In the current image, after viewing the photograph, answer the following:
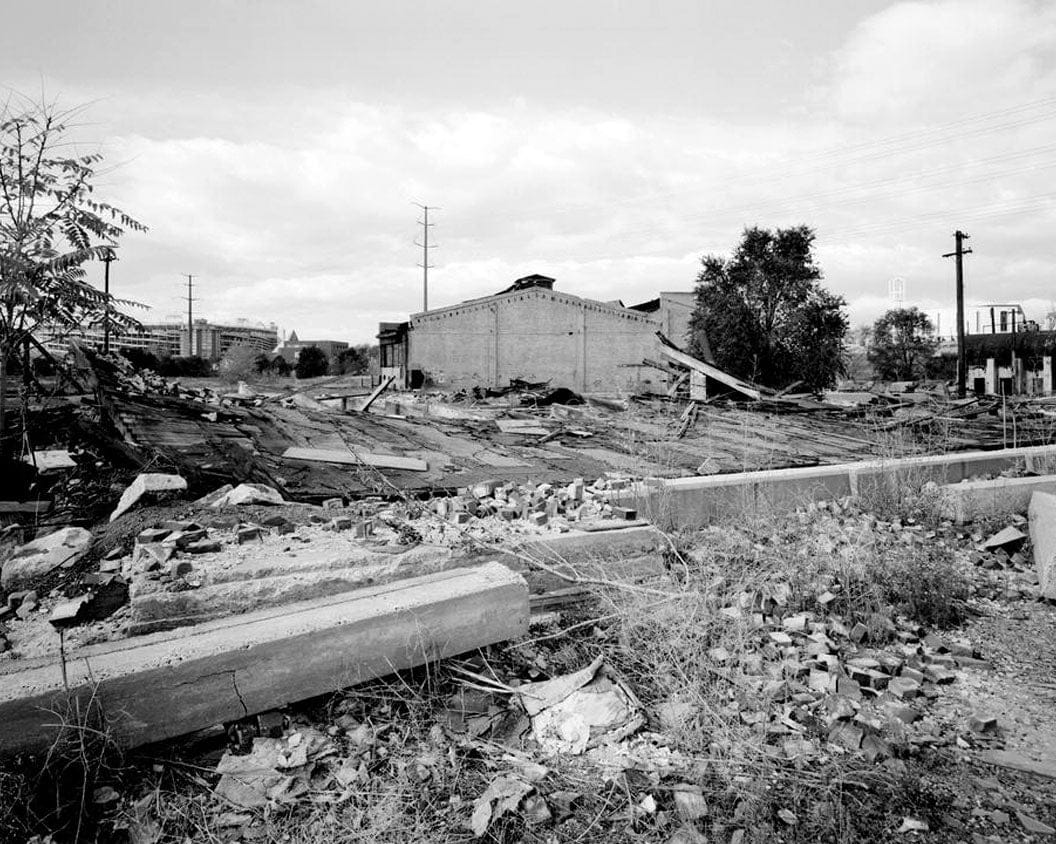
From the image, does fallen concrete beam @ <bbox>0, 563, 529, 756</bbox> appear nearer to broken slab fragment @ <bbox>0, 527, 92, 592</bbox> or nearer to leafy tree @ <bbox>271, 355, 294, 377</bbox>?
broken slab fragment @ <bbox>0, 527, 92, 592</bbox>

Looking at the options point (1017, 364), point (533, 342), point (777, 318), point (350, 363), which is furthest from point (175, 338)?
point (1017, 364)

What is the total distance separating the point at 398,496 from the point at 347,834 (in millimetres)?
3866

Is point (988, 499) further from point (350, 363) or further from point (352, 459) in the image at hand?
point (350, 363)

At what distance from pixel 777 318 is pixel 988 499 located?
74.1 ft

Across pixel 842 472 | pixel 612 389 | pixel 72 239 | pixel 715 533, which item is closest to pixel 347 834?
pixel 715 533

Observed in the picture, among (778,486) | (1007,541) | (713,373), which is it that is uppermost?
(713,373)

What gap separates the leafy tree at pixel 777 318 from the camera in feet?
86.8

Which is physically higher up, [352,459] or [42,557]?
[352,459]

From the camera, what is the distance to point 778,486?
6.14m

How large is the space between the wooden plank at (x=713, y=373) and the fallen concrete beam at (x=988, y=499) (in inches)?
394

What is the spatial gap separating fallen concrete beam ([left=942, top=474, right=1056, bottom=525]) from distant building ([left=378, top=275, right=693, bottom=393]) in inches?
964

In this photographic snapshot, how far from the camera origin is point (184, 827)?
7.35 ft

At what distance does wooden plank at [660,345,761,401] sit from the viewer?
16438 millimetres

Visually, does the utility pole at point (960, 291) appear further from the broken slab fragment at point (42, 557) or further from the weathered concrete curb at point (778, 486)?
the broken slab fragment at point (42, 557)
